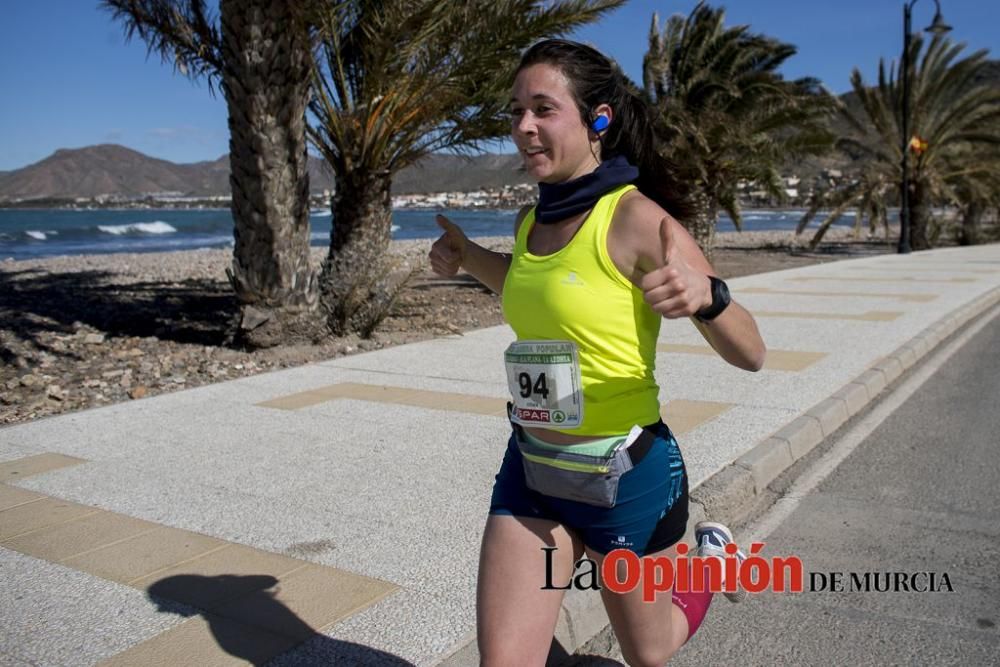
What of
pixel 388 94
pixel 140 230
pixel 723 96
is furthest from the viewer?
pixel 140 230

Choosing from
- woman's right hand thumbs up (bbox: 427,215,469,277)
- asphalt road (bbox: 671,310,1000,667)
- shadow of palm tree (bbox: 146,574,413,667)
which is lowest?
asphalt road (bbox: 671,310,1000,667)

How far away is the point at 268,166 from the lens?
29.2 feet

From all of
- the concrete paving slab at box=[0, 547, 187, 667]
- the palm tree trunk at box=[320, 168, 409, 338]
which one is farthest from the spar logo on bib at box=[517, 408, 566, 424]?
the palm tree trunk at box=[320, 168, 409, 338]

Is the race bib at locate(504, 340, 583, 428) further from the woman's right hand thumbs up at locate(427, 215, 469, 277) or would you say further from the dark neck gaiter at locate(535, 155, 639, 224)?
the woman's right hand thumbs up at locate(427, 215, 469, 277)

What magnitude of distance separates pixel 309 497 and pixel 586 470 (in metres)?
2.68

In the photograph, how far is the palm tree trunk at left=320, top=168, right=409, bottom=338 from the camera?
9.93m

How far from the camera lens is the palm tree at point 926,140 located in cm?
2623

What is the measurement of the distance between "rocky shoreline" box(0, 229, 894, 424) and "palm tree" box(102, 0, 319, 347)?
0.46 meters

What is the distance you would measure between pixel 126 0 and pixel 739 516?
8631 millimetres

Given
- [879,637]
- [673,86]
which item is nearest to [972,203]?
[673,86]

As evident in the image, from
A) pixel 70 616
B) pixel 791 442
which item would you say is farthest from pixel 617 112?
pixel 791 442

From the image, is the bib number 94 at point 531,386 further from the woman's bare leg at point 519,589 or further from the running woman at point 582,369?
the woman's bare leg at point 519,589

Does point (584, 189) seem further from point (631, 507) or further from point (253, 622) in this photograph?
point (253, 622)

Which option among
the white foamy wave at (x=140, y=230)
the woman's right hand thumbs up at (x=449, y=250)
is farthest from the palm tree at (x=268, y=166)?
the white foamy wave at (x=140, y=230)
